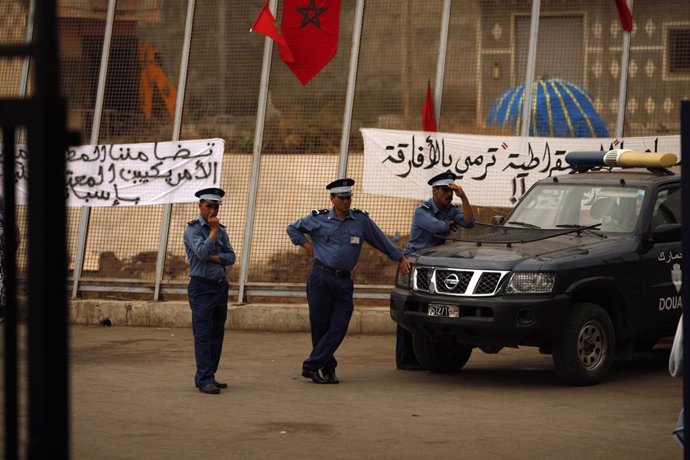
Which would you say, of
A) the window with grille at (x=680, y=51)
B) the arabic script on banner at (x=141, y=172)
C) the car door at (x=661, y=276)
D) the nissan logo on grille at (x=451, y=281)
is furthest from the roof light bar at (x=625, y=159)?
the arabic script on banner at (x=141, y=172)

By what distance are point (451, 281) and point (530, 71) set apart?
543cm

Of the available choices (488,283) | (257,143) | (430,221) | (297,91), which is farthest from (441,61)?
(488,283)

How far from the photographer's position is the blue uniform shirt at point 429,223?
39.3 ft

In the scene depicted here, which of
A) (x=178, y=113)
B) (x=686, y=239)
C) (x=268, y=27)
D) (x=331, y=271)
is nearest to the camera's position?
(x=686, y=239)

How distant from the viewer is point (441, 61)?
1578 cm

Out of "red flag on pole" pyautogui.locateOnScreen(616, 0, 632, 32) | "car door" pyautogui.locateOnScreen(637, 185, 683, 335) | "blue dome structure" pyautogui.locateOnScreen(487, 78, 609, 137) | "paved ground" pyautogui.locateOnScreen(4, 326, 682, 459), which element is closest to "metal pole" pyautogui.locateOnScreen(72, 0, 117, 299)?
"paved ground" pyautogui.locateOnScreen(4, 326, 682, 459)

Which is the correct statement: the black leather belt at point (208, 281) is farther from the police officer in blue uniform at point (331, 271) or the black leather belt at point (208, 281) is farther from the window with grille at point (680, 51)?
the window with grille at point (680, 51)

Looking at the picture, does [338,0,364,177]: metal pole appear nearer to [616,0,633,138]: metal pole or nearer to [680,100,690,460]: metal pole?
[616,0,633,138]: metal pole

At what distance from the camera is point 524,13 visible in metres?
15.6

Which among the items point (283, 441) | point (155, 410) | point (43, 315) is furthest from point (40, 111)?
point (155, 410)

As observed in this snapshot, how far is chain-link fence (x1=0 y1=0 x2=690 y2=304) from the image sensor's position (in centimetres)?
1556

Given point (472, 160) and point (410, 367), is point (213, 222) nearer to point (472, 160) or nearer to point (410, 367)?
point (410, 367)

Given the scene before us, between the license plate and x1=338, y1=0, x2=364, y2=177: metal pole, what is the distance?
4984 mm

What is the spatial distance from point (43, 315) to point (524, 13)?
513 inches
